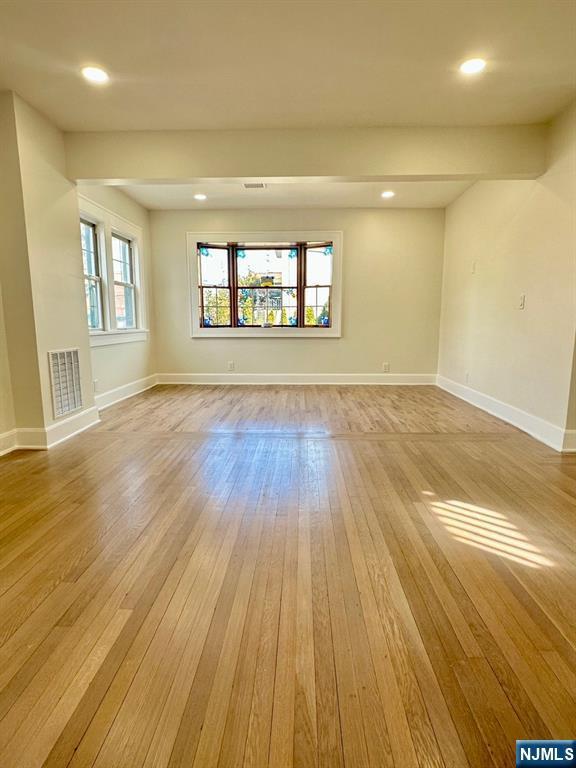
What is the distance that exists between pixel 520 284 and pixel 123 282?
490cm

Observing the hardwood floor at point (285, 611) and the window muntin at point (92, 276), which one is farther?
the window muntin at point (92, 276)

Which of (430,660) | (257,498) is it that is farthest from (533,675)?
(257,498)

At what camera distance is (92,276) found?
4.43 metres

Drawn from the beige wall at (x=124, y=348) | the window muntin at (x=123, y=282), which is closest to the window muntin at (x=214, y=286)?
the beige wall at (x=124, y=348)

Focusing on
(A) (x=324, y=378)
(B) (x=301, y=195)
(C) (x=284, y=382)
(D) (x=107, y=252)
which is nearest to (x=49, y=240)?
(D) (x=107, y=252)

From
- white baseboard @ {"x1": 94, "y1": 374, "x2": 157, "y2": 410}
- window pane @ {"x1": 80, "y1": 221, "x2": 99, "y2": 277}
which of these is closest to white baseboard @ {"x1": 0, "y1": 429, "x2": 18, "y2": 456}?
white baseboard @ {"x1": 94, "y1": 374, "x2": 157, "y2": 410}

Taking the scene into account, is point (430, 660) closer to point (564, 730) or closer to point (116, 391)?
point (564, 730)

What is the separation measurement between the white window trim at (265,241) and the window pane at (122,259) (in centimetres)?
91

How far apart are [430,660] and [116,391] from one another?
4714 millimetres

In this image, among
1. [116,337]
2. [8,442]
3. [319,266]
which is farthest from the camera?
[319,266]

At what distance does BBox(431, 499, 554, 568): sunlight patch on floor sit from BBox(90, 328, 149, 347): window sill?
4034 millimetres

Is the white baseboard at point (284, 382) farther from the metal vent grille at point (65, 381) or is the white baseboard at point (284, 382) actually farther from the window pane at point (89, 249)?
the window pane at point (89, 249)

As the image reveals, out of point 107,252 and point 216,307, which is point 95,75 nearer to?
point 107,252

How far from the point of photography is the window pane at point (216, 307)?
607 centimetres
